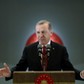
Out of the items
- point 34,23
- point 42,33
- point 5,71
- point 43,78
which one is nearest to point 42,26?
point 42,33

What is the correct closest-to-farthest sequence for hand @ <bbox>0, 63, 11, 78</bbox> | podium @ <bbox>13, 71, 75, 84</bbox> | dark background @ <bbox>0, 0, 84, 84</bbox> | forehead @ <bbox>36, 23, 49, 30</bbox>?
podium @ <bbox>13, 71, 75, 84</bbox> < hand @ <bbox>0, 63, 11, 78</bbox> < forehead @ <bbox>36, 23, 49, 30</bbox> < dark background @ <bbox>0, 0, 84, 84</bbox>

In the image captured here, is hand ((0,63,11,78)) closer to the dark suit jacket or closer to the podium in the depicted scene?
the dark suit jacket

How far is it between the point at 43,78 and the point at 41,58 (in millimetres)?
408

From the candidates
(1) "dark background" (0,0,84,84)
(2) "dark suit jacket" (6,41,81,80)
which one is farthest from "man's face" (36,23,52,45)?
(1) "dark background" (0,0,84,84)

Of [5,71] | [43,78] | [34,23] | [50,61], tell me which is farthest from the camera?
[34,23]

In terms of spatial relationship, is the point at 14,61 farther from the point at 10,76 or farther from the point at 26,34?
the point at 10,76

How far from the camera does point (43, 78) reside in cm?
128

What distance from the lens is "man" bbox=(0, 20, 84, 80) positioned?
5.49ft

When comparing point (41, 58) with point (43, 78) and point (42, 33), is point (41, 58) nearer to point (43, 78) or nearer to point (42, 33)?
point (42, 33)

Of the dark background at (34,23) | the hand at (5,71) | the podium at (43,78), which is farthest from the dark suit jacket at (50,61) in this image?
the dark background at (34,23)

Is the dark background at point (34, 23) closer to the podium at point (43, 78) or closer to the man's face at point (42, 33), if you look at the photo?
the man's face at point (42, 33)

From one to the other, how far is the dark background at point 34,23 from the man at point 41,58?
158 centimetres

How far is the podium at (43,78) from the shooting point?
4.20ft

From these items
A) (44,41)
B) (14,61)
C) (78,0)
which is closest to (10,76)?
(44,41)
